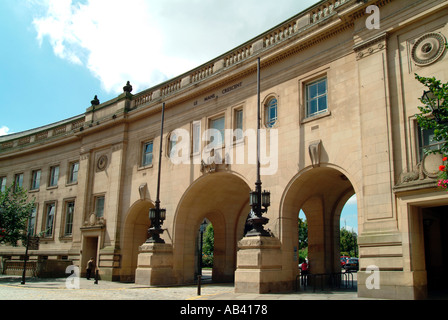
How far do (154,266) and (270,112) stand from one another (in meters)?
9.87

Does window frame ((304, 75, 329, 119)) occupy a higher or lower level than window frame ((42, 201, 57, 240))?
higher

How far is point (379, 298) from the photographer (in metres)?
13.6

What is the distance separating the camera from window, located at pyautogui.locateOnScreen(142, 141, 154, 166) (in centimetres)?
2664

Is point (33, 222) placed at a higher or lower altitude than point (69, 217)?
lower

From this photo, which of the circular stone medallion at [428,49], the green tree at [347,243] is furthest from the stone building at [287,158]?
the green tree at [347,243]

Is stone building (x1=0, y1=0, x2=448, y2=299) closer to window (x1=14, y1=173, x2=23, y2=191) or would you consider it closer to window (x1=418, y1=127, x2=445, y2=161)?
window (x1=418, y1=127, x2=445, y2=161)

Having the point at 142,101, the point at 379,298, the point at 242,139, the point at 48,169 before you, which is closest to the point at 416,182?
the point at 379,298

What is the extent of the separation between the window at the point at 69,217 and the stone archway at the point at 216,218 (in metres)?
11.5

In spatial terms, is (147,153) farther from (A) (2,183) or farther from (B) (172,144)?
(A) (2,183)

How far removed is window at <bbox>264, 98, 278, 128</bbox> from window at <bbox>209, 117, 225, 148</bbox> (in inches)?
122

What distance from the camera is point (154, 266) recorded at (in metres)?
21.9

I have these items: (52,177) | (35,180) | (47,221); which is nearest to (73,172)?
(52,177)

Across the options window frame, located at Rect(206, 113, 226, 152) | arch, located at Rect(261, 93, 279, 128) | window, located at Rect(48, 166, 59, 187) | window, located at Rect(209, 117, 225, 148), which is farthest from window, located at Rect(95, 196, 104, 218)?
arch, located at Rect(261, 93, 279, 128)

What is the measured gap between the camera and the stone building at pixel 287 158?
46.8 feet
